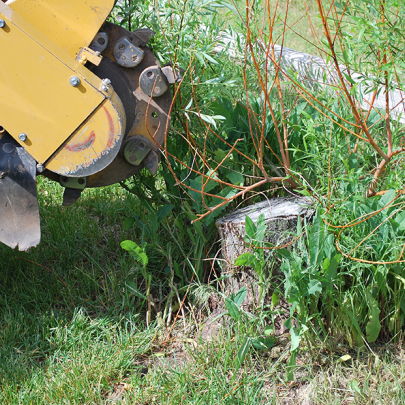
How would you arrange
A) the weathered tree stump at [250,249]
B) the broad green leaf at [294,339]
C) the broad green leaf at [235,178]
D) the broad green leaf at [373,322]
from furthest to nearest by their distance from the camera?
the broad green leaf at [235,178] < the weathered tree stump at [250,249] < the broad green leaf at [373,322] < the broad green leaf at [294,339]

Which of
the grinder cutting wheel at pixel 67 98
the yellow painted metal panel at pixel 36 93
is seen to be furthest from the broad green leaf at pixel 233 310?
the yellow painted metal panel at pixel 36 93

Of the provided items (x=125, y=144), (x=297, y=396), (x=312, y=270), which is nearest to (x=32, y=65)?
(x=125, y=144)

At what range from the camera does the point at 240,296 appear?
6.56 feet

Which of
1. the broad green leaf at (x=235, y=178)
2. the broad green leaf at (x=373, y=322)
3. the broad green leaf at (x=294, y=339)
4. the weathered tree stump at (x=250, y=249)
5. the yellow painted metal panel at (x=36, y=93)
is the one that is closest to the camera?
the yellow painted metal panel at (x=36, y=93)

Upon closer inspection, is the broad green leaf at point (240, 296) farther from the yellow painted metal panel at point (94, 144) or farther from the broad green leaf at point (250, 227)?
the yellow painted metal panel at point (94, 144)

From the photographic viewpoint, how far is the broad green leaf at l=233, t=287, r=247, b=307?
199 centimetres

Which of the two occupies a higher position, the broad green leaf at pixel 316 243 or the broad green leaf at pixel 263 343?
the broad green leaf at pixel 316 243

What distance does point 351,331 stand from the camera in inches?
80.4

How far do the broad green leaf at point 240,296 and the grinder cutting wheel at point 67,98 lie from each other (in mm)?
738

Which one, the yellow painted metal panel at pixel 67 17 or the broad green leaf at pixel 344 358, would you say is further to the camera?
the broad green leaf at pixel 344 358

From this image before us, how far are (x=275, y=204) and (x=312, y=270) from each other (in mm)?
430

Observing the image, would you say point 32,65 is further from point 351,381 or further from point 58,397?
point 351,381

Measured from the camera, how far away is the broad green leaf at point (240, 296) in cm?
199

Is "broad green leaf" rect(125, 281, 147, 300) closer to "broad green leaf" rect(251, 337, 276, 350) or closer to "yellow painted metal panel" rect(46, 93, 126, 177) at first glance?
"broad green leaf" rect(251, 337, 276, 350)
